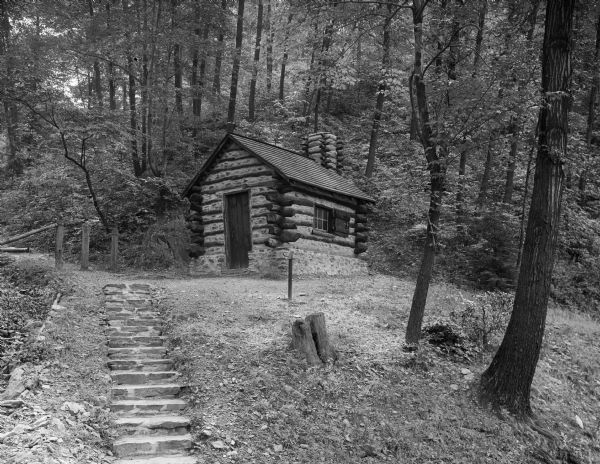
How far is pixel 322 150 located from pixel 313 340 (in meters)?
13.7

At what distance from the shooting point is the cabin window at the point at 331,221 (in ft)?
55.2

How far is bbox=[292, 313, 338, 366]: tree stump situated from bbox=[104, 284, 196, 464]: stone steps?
6.82ft

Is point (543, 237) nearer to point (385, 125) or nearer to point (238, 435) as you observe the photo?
point (238, 435)

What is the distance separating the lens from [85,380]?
628 cm

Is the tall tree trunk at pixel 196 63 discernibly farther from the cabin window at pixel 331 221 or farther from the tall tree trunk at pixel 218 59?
the cabin window at pixel 331 221

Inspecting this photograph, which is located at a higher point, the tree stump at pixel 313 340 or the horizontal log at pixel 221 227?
the horizontal log at pixel 221 227

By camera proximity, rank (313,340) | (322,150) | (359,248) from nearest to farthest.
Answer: (313,340) < (359,248) < (322,150)

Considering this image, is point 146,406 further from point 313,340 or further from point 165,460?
point 313,340

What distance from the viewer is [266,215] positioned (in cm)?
1522

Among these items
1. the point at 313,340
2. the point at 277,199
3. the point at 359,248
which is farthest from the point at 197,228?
the point at 313,340

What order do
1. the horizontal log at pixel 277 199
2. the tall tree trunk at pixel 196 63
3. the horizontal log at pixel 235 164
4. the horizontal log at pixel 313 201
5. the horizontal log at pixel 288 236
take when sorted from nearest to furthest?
the horizontal log at pixel 288 236 < the horizontal log at pixel 277 199 < the horizontal log at pixel 313 201 < the horizontal log at pixel 235 164 < the tall tree trunk at pixel 196 63

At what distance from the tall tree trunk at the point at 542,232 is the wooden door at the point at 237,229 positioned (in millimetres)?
9891

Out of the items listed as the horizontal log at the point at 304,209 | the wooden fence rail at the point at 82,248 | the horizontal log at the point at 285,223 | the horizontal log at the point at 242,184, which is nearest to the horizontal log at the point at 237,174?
the horizontal log at the point at 242,184

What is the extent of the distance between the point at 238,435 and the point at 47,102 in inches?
593
